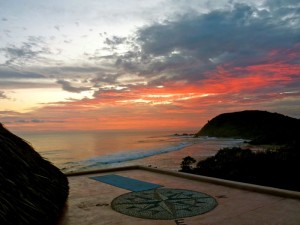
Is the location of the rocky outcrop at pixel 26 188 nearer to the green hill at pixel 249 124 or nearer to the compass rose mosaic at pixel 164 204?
the compass rose mosaic at pixel 164 204

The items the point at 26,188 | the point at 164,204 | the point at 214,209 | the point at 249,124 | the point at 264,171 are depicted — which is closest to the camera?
the point at 26,188

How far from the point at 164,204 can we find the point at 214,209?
0.71 m

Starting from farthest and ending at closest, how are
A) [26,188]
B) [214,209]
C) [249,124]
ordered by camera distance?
[249,124]
[214,209]
[26,188]

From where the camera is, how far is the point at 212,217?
3.79 metres

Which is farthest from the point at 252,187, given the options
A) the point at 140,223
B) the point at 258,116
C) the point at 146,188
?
the point at 258,116

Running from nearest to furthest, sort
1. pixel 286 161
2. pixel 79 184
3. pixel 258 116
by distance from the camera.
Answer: pixel 79 184, pixel 286 161, pixel 258 116

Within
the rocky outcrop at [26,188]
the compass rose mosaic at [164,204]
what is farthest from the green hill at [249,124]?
the rocky outcrop at [26,188]

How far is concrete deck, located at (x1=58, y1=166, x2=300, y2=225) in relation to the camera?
3689mm

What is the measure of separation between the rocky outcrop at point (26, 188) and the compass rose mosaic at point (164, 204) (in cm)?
87

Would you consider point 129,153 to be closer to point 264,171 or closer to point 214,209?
point 264,171

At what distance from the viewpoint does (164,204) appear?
4387mm

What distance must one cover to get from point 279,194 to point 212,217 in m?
1.51

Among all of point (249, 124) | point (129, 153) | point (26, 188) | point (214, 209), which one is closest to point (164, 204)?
point (214, 209)

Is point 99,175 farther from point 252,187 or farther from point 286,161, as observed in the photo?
point 286,161
